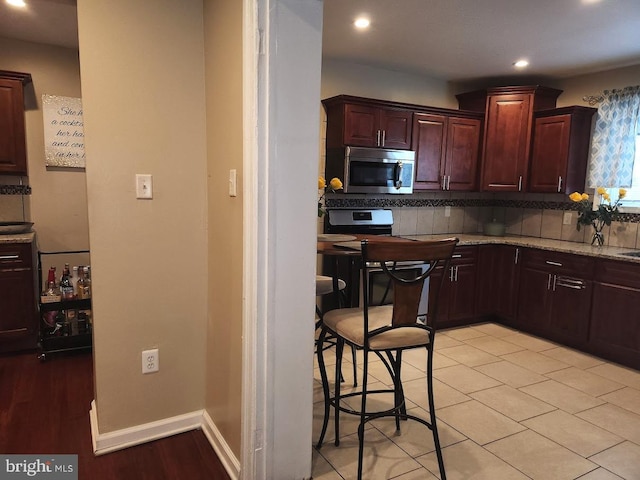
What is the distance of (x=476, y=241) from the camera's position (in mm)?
4215

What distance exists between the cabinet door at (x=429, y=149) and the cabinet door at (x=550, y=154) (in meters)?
0.88

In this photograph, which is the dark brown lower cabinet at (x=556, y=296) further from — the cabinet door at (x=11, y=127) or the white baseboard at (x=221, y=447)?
the cabinet door at (x=11, y=127)

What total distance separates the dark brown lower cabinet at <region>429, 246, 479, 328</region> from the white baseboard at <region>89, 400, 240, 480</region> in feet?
7.85

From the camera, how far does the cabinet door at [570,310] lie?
3645 millimetres

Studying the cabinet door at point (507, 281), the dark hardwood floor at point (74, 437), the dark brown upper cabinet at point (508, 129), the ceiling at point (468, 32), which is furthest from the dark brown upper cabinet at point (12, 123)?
the cabinet door at point (507, 281)

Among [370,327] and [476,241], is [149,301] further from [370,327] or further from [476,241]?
[476,241]

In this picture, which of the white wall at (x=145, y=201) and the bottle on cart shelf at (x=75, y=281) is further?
the bottle on cart shelf at (x=75, y=281)

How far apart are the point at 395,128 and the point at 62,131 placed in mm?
2804

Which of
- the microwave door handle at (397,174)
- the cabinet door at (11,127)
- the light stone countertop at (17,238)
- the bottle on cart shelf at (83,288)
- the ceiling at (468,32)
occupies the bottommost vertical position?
the bottle on cart shelf at (83,288)

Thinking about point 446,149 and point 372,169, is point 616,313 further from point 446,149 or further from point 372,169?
point 372,169

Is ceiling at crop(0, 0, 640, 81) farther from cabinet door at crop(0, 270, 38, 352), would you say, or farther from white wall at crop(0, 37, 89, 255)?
cabinet door at crop(0, 270, 38, 352)

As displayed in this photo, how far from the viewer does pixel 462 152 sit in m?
4.41

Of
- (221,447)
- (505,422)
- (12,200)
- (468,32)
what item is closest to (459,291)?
(505,422)

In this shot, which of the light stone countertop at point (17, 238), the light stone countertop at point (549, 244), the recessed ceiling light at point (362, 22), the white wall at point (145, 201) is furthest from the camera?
the light stone countertop at point (549, 244)
